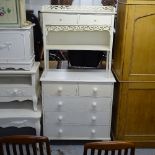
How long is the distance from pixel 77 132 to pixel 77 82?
55cm

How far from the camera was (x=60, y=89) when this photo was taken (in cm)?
212

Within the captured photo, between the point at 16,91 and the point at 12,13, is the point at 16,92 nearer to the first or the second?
the point at 16,91

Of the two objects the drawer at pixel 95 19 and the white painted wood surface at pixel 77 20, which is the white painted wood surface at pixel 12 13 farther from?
the drawer at pixel 95 19

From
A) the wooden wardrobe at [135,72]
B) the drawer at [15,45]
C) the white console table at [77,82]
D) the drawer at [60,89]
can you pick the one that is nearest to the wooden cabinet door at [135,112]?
the wooden wardrobe at [135,72]

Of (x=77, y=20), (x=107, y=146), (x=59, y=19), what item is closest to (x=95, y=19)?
(x=77, y=20)

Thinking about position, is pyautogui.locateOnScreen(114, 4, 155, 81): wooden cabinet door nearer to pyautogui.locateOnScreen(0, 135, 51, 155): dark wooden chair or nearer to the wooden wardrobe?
the wooden wardrobe

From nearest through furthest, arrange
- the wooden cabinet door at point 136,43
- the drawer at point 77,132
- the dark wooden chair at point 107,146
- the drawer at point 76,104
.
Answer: the dark wooden chair at point 107,146
the wooden cabinet door at point 136,43
the drawer at point 76,104
the drawer at point 77,132

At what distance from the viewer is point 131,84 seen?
208 cm

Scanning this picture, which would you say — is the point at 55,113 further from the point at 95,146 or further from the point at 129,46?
the point at 95,146

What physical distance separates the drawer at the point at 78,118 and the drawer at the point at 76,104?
0.15 ft

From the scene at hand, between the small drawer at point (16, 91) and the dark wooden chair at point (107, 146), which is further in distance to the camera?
the small drawer at point (16, 91)

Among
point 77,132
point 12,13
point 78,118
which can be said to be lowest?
point 77,132

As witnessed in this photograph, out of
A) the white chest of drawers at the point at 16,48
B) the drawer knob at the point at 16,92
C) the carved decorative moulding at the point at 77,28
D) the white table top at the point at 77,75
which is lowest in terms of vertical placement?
the drawer knob at the point at 16,92

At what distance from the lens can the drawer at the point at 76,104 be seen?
7.11 ft
